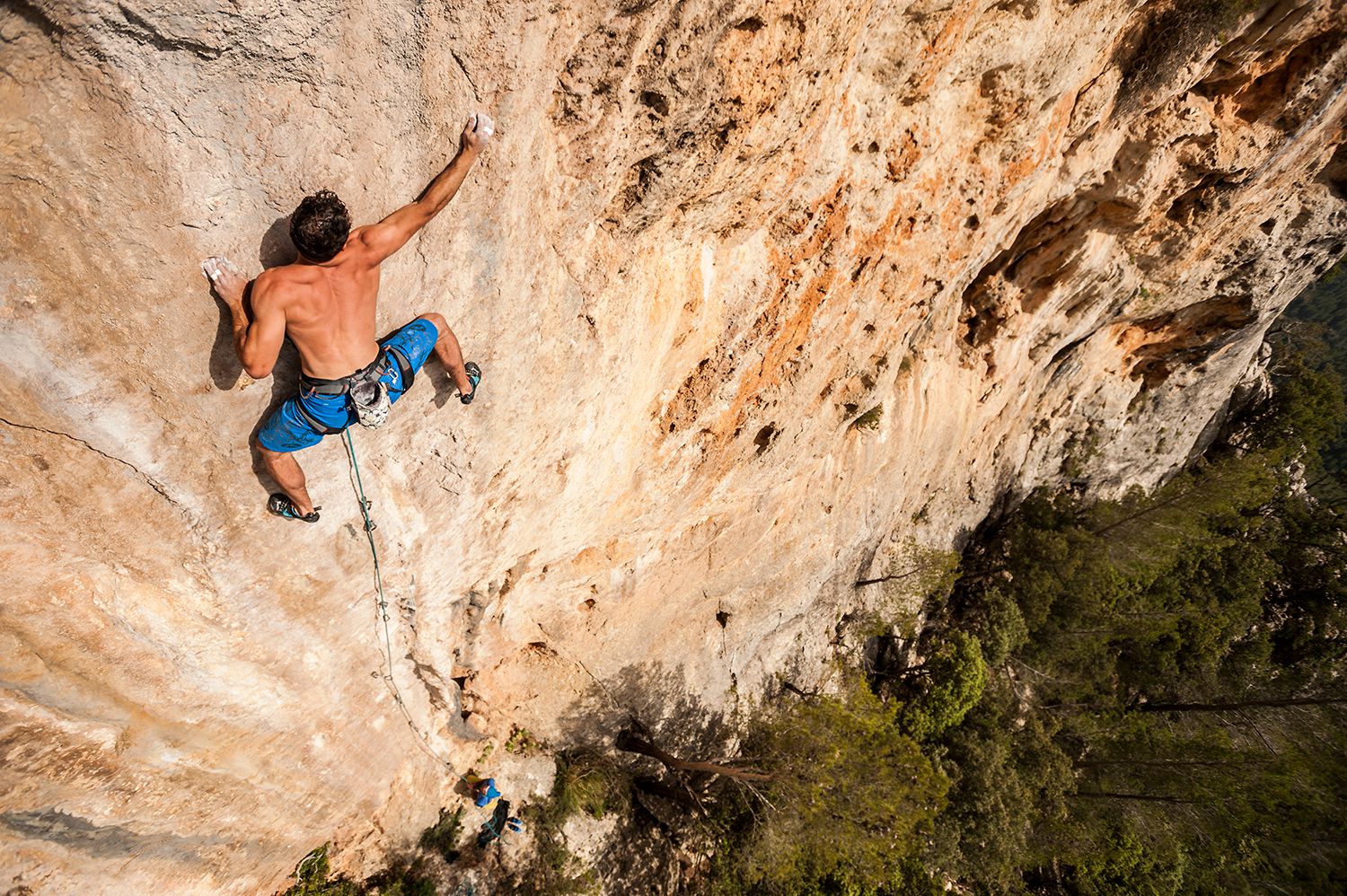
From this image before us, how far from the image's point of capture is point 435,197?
3.02 meters

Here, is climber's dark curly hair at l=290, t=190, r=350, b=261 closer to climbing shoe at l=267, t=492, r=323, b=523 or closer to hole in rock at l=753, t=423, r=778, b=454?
climbing shoe at l=267, t=492, r=323, b=523

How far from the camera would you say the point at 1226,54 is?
20.7 feet

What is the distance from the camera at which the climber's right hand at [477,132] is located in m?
3.02

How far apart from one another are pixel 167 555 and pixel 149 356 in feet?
3.99

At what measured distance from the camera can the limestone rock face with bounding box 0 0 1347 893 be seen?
2.60 meters

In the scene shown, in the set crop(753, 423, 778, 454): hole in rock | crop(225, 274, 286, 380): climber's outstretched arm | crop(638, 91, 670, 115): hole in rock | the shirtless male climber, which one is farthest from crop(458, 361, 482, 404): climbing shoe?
crop(753, 423, 778, 454): hole in rock

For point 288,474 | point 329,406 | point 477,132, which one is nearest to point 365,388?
point 329,406

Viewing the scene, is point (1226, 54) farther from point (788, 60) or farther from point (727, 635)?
point (727, 635)

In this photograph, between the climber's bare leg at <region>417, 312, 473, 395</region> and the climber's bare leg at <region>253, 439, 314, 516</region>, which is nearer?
the climber's bare leg at <region>253, 439, 314, 516</region>

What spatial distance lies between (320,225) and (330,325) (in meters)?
0.48

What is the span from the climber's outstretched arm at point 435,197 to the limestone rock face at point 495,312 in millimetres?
80

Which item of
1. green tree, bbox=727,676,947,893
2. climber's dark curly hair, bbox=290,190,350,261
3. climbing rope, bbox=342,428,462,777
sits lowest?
green tree, bbox=727,676,947,893

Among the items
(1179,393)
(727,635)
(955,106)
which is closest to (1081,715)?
(1179,393)

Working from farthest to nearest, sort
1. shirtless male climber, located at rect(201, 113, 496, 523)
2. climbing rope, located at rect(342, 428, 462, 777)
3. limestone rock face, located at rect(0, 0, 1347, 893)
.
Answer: climbing rope, located at rect(342, 428, 462, 777) → shirtless male climber, located at rect(201, 113, 496, 523) → limestone rock face, located at rect(0, 0, 1347, 893)
